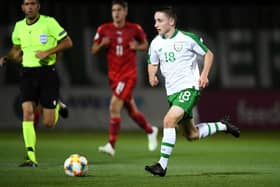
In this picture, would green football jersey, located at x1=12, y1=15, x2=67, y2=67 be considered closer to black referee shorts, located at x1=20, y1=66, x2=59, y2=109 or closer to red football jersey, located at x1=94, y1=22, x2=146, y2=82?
black referee shorts, located at x1=20, y1=66, x2=59, y2=109

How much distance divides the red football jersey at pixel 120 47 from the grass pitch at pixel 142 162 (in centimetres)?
129

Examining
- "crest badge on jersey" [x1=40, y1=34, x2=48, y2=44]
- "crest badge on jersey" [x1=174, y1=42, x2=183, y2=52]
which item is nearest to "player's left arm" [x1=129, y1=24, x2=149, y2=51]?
"crest badge on jersey" [x1=40, y1=34, x2=48, y2=44]

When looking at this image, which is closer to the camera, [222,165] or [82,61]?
[222,165]

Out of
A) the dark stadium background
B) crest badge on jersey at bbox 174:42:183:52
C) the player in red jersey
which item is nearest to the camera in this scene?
crest badge on jersey at bbox 174:42:183:52

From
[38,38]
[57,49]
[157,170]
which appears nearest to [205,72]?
[157,170]

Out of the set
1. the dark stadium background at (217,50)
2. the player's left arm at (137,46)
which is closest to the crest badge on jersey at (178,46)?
the player's left arm at (137,46)

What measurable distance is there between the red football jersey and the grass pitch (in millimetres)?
1287

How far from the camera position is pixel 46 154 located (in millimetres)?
12930

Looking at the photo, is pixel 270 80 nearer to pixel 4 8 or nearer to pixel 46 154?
pixel 4 8

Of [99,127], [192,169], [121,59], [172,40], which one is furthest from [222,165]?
[99,127]

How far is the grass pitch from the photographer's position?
887cm

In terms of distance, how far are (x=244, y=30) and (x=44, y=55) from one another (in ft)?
38.3

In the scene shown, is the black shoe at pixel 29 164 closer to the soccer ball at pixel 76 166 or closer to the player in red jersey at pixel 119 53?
the soccer ball at pixel 76 166

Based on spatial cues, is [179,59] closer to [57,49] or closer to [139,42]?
[57,49]
